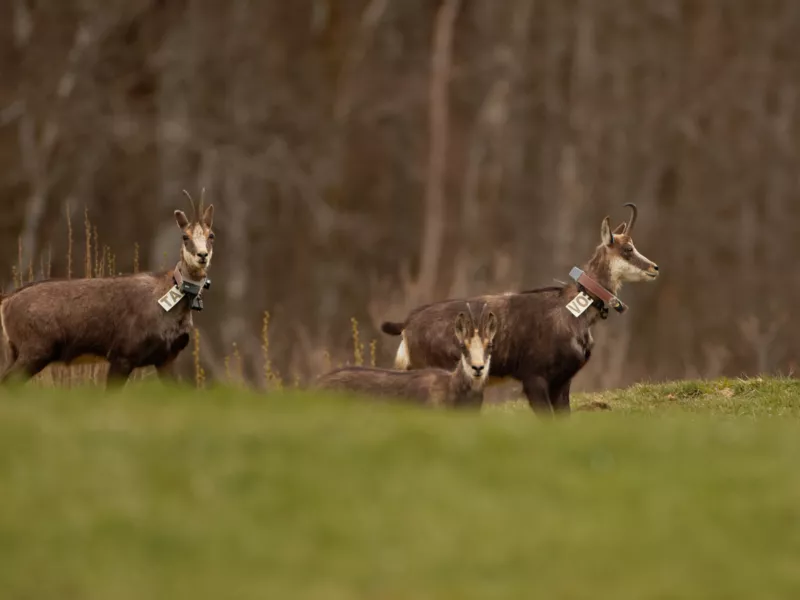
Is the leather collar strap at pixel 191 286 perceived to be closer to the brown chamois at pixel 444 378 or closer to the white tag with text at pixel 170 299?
the white tag with text at pixel 170 299

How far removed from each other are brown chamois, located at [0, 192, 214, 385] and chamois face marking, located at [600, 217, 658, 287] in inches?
145

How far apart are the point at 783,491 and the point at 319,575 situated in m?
3.07

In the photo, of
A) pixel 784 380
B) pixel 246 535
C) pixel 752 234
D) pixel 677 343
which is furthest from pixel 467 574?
pixel 752 234

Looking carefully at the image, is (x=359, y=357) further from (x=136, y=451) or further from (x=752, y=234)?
(x=752, y=234)

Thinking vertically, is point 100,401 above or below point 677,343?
above

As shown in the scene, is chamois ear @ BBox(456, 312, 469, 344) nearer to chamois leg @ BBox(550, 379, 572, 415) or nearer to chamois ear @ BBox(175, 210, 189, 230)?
chamois leg @ BBox(550, 379, 572, 415)

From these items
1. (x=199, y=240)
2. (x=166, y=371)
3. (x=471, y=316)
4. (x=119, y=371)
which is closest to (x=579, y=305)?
(x=471, y=316)

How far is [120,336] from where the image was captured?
1300cm

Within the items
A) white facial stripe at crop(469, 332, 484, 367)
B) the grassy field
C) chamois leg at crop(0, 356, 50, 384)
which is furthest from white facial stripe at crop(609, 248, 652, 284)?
chamois leg at crop(0, 356, 50, 384)

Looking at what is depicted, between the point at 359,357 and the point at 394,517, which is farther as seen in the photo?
the point at 359,357

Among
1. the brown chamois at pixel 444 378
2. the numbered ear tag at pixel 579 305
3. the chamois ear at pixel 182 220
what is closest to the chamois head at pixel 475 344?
the brown chamois at pixel 444 378

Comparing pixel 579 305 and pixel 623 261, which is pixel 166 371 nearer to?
pixel 579 305

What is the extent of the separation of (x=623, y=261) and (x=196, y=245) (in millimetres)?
3931

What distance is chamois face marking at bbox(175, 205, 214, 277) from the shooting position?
43.0 feet
